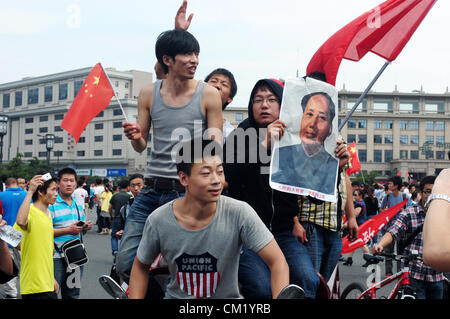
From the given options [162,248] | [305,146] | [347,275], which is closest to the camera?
[162,248]

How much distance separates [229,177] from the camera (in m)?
3.73

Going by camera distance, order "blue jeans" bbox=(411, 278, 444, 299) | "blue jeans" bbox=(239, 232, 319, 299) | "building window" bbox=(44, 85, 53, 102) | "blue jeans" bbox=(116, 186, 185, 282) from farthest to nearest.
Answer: "building window" bbox=(44, 85, 53, 102) → "blue jeans" bbox=(411, 278, 444, 299) → "blue jeans" bbox=(116, 186, 185, 282) → "blue jeans" bbox=(239, 232, 319, 299)

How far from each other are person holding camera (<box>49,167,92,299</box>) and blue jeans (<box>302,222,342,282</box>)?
3075 millimetres

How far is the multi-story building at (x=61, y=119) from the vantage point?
86.6 metres

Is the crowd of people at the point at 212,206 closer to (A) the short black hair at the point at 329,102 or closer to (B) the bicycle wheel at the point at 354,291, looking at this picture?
(A) the short black hair at the point at 329,102

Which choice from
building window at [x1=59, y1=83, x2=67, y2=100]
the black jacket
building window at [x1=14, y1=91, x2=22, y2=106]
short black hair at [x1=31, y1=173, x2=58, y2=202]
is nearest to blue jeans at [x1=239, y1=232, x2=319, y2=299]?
the black jacket

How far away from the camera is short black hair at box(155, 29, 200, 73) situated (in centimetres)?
352

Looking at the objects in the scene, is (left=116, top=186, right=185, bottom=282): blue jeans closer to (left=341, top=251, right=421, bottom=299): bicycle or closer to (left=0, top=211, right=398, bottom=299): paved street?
(left=341, top=251, right=421, bottom=299): bicycle

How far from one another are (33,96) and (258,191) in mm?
100171

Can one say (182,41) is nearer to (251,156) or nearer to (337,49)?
(251,156)

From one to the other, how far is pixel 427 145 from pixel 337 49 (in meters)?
83.5
